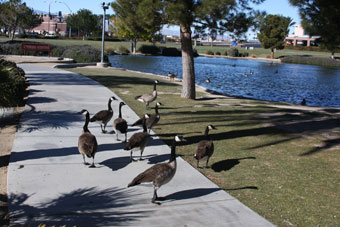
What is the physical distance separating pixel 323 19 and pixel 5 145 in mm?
8641

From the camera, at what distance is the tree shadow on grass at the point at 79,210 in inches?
196

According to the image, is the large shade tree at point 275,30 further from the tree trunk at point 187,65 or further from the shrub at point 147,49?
the tree trunk at point 187,65

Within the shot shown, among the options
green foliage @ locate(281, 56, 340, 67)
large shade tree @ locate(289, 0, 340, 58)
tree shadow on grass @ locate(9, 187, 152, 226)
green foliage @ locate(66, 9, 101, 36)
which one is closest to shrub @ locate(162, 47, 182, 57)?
green foliage @ locate(281, 56, 340, 67)

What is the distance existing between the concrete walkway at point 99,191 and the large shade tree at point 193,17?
595 cm

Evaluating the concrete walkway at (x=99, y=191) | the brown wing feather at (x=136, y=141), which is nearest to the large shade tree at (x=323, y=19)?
the concrete walkway at (x=99, y=191)

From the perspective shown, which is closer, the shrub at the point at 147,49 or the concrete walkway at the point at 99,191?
the concrete walkway at the point at 99,191

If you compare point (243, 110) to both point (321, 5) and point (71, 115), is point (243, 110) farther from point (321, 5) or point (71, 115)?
point (71, 115)

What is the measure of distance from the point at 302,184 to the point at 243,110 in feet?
26.1

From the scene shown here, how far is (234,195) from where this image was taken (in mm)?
6383

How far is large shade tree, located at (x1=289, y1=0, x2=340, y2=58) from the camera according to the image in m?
9.76

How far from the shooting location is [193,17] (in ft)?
47.2

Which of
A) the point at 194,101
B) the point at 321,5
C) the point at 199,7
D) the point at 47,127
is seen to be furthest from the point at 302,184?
the point at 194,101

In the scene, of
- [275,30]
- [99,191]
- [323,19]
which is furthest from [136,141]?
[275,30]

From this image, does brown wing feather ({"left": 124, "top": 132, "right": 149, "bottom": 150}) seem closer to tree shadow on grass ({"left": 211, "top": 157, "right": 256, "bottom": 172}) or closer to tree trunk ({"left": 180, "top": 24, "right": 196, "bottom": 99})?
tree shadow on grass ({"left": 211, "top": 157, "right": 256, "bottom": 172})
